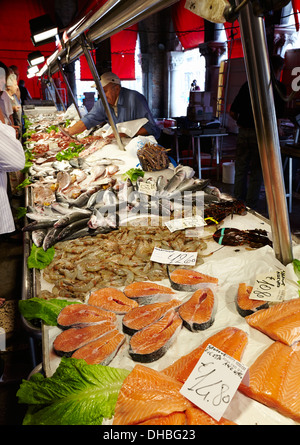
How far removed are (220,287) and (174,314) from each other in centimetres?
44

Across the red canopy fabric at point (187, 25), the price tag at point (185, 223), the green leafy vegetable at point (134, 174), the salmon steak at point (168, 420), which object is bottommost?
the salmon steak at point (168, 420)

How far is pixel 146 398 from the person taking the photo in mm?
1365

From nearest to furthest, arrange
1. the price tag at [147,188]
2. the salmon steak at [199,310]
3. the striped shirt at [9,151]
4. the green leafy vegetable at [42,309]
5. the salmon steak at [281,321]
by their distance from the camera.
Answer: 1. the salmon steak at [281,321]
2. the salmon steak at [199,310]
3. the green leafy vegetable at [42,309]
4. the striped shirt at [9,151]
5. the price tag at [147,188]

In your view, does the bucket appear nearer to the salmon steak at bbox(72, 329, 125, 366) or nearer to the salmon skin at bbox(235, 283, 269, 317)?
the salmon skin at bbox(235, 283, 269, 317)

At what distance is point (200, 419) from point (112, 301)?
0.95 m

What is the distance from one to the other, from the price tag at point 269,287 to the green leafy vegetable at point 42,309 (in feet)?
3.96

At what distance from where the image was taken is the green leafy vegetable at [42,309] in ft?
6.39

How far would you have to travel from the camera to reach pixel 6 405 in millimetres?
2973

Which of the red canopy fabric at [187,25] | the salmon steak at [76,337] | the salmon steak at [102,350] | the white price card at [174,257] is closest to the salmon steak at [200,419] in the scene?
the salmon steak at [102,350]

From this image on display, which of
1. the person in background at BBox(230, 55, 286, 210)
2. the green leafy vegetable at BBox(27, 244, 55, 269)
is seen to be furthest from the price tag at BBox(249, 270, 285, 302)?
the person in background at BBox(230, 55, 286, 210)

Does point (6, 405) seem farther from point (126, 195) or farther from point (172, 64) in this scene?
point (172, 64)

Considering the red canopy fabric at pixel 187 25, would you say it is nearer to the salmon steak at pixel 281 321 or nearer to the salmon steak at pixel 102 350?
the salmon steak at pixel 281 321

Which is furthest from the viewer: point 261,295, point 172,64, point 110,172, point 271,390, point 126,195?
point 172,64

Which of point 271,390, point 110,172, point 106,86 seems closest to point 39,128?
point 106,86
